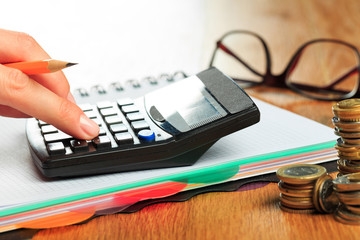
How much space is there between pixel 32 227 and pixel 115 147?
10 centimetres

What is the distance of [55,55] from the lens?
140 cm

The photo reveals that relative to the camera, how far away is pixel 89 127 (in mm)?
535

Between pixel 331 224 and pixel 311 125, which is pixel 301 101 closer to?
pixel 311 125

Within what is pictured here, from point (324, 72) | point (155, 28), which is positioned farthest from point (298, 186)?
point (155, 28)

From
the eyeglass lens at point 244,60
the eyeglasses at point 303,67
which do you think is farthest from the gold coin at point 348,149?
the eyeglass lens at point 244,60

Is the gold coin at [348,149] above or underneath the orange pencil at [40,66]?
underneath

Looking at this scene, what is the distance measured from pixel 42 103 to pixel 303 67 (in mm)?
632

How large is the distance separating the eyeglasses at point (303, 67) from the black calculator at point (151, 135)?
34cm

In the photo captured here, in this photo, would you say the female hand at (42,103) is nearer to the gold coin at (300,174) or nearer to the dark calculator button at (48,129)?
the dark calculator button at (48,129)

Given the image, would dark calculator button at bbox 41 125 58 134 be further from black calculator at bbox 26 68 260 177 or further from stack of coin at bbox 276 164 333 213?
stack of coin at bbox 276 164 333 213

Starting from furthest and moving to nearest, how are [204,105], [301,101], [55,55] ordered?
1. [55,55]
2. [301,101]
3. [204,105]

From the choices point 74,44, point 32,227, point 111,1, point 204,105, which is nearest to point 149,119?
point 204,105

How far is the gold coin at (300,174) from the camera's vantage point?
0.47 metres

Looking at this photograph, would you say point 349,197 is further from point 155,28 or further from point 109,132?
point 155,28
